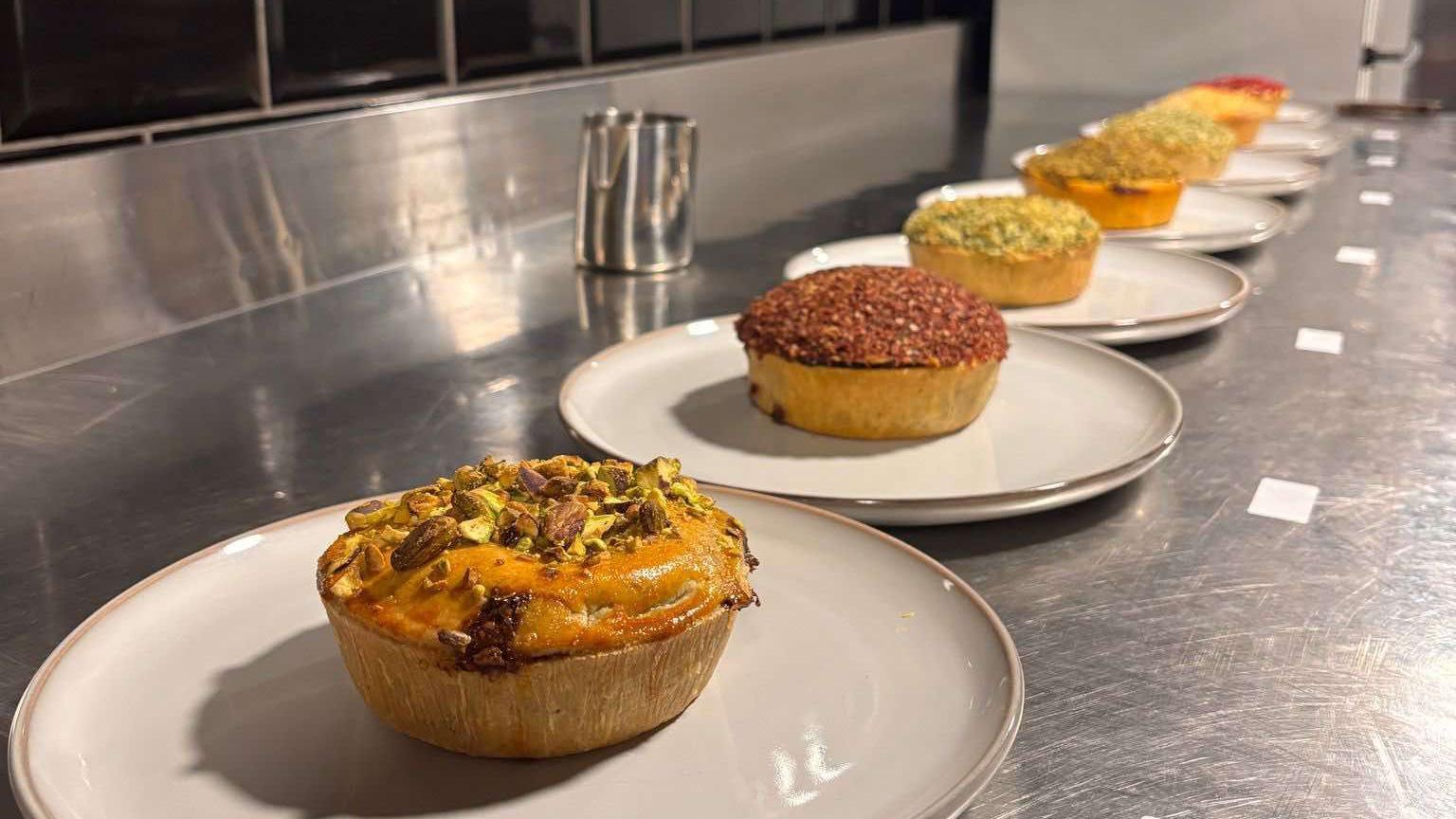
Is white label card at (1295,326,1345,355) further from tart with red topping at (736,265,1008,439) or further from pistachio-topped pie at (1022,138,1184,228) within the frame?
tart with red topping at (736,265,1008,439)

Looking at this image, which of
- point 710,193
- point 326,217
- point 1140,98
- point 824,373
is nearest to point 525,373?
point 824,373

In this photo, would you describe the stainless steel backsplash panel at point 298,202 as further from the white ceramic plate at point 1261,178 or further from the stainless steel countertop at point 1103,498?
the white ceramic plate at point 1261,178

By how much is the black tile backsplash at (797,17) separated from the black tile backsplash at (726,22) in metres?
0.11

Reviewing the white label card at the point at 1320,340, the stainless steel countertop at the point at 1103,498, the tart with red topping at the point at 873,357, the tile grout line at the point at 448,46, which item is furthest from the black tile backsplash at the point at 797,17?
the tart with red topping at the point at 873,357

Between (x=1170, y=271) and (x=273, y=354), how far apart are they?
1.18m

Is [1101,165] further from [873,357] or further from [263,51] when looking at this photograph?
[263,51]

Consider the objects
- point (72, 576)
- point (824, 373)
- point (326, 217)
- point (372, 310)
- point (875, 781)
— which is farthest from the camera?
point (326, 217)

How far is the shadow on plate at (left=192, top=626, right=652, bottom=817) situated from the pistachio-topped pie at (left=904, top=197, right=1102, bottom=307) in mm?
1027

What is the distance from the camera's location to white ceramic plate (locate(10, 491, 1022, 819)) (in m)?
0.67

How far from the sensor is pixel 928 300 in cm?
126

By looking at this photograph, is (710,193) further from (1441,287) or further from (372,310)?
(1441,287)

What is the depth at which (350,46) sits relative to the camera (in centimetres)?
204

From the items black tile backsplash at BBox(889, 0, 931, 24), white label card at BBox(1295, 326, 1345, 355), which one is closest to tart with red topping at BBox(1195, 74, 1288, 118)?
black tile backsplash at BBox(889, 0, 931, 24)

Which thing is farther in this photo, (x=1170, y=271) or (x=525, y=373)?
(x=1170, y=271)
